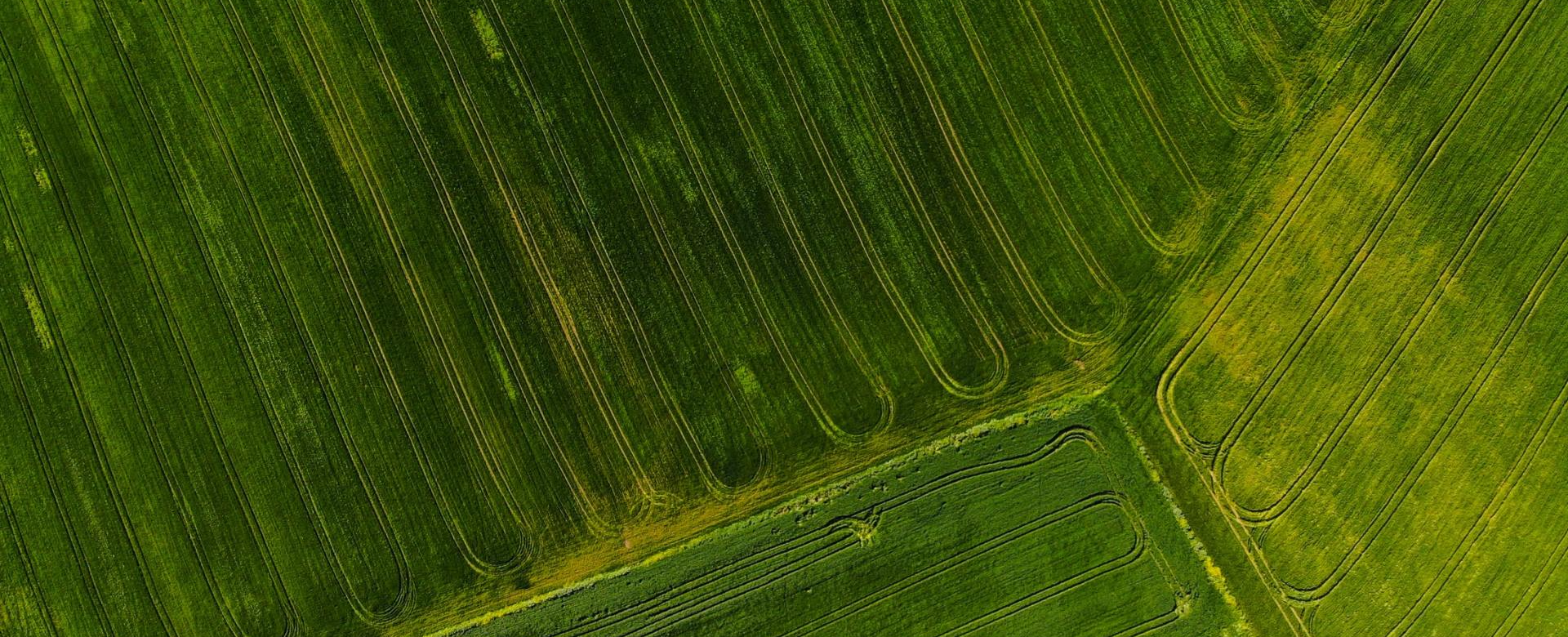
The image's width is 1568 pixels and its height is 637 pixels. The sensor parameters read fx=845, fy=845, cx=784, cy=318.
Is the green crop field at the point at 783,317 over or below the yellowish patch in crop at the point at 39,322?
below

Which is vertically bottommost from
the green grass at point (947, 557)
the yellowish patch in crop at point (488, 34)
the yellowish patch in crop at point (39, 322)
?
the green grass at point (947, 557)

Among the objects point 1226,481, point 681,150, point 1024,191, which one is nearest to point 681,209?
point 681,150

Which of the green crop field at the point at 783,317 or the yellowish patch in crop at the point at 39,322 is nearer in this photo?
the green crop field at the point at 783,317

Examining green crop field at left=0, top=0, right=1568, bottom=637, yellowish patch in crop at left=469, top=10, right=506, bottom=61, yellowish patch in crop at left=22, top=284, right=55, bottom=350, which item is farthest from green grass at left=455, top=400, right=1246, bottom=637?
yellowish patch in crop at left=22, top=284, right=55, bottom=350

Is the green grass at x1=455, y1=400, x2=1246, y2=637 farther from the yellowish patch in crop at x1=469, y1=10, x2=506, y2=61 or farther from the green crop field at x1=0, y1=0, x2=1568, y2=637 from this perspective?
the yellowish patch in crop at x1=469, y1=10, x2=506, y2=61

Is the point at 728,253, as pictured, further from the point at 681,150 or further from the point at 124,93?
the point at 124,93

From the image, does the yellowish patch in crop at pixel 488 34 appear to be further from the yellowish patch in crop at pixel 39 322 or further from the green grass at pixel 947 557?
the green grass at pixel 947 557

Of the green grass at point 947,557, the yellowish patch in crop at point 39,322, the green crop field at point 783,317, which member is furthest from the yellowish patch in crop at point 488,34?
the green grass at point 947,557
